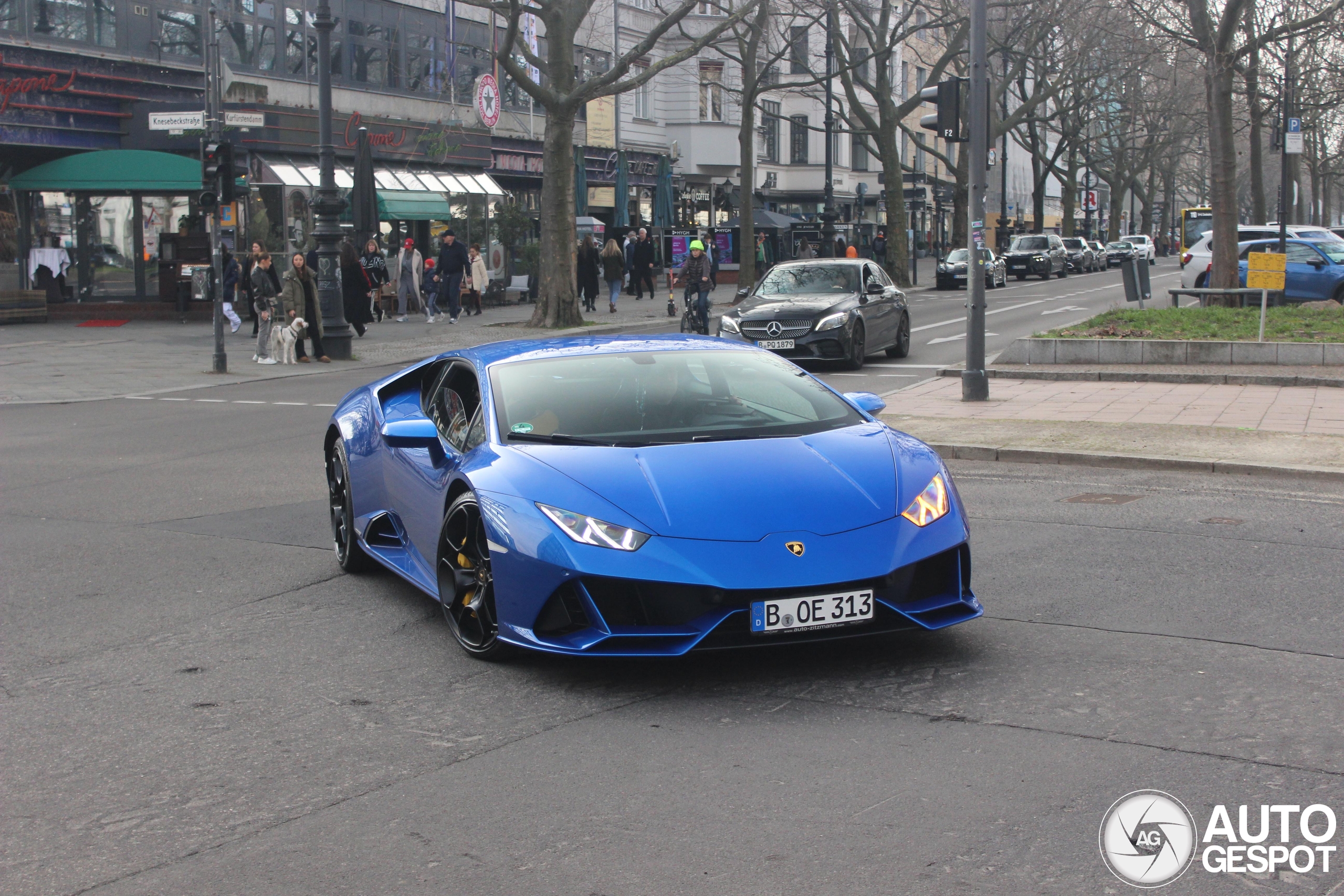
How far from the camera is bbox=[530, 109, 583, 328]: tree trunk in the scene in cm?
2862

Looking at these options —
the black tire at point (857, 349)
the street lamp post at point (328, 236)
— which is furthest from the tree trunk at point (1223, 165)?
the street lamp post at point (328, 236)

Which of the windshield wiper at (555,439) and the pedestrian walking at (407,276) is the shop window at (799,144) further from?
the windshield wiper at (555,439)

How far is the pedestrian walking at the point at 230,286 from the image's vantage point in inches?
1100

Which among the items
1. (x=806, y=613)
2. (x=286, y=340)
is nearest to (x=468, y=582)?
(x=806, y=613)

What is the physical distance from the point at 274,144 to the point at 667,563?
94.1ft

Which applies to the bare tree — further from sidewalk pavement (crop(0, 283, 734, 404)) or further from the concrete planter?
the concrete planter

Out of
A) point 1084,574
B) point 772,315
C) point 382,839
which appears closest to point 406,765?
point 382,839

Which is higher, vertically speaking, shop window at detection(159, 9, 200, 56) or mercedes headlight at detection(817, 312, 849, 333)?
shop window at detection(159, 9, 200, 56)

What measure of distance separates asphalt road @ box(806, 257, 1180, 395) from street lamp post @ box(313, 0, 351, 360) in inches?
321

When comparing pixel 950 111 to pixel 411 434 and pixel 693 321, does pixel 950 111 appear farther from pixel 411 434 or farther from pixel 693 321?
pixel 693 321

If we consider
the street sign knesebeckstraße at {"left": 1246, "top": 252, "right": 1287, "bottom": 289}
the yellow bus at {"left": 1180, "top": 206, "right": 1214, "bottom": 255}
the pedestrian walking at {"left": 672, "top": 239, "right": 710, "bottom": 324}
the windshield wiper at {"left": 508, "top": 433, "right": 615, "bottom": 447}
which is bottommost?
the windshield wiper at {"left": 508, "top": 433, "right": 615, "bottom": 447}

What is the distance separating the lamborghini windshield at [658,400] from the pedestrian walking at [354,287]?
2093 cm

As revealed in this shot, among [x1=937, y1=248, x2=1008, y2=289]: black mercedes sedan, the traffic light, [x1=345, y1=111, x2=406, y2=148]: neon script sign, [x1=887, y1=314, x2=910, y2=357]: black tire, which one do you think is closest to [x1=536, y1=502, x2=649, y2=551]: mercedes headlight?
the traffic light

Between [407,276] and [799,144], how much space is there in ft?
124
